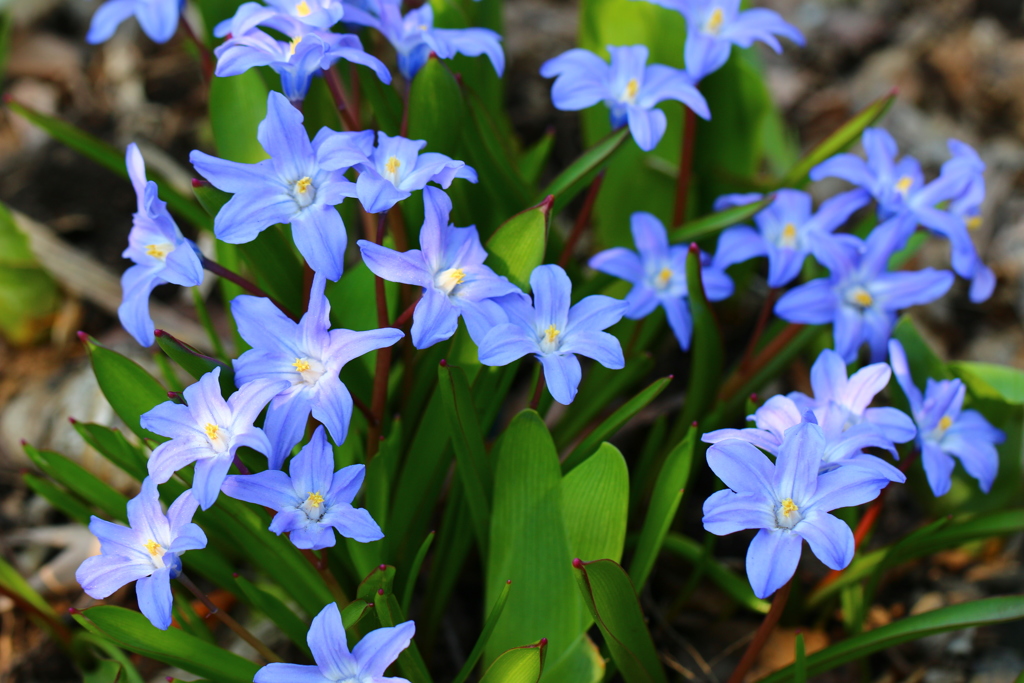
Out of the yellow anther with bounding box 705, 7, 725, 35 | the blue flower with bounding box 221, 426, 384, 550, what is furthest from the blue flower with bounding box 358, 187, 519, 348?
the yellow anther with bounding box 705, 7, 725, 35

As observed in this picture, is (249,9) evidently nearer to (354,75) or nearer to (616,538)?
(354,75)

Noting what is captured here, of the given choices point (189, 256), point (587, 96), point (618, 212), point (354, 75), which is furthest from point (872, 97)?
point (189, 256)

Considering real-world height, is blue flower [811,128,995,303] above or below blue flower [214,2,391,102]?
below

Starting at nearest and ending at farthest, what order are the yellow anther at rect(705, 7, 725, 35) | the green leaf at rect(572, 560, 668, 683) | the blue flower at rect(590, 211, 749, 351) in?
the green leaf at rect(572, 560, 668, 683) → the blue flower at rect(590, 211, 749, 351) → the yellow anther at rect(705, 7, 725, 35)

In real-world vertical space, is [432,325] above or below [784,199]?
above

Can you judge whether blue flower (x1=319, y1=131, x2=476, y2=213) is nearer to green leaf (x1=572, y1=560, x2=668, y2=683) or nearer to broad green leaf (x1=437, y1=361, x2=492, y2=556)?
broad green leaf (x1=437, y1=361, x2=492, y2=556)

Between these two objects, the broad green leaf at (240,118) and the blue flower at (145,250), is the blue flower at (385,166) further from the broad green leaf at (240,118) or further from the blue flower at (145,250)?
the broad green leaf at (240,118)

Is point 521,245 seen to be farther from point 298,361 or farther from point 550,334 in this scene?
point 298,361
